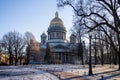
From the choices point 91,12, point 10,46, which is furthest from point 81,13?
point 10,46

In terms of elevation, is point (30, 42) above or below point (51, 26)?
below

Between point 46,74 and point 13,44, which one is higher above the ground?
point 13,44

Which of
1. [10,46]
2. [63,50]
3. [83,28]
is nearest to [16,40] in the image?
[10,46]

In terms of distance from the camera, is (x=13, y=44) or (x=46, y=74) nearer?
(x=46, y=74)

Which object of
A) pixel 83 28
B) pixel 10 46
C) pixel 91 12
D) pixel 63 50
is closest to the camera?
pixel 91 12

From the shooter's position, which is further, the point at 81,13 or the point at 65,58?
the point at 65,58

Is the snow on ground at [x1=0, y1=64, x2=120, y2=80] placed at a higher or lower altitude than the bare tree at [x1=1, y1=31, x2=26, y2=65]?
lower

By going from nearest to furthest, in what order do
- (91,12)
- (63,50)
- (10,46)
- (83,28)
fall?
(91,12) < (83,28) < (10,46) < (63,50)

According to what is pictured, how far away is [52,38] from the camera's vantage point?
13450 cm

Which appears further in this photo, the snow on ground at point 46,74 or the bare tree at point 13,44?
the bare tree at point 13,44

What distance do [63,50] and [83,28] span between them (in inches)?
3851

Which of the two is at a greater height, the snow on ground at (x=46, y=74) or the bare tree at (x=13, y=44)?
the bare tree at (x=13, y=44)

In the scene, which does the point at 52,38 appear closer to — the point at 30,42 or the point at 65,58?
the point at 65,58

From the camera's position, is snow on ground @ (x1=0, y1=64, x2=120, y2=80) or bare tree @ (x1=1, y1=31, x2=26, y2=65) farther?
bare tree @ (x1=1, y1=31, x2=26, y2=65)
